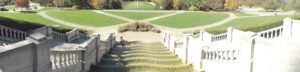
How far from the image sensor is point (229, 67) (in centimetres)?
1254

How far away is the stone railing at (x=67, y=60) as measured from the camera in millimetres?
11259

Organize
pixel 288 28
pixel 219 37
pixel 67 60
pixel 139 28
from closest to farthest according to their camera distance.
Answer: pixel 67 60, pixel 288 28, pixel 219 37, pixel 139 28

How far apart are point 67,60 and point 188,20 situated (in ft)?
151

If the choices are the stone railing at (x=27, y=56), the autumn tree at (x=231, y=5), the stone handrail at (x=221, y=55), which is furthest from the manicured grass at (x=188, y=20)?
the stone railing at (x=27, y=56)

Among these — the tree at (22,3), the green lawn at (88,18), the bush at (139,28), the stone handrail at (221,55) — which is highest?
the tree at (22,3)

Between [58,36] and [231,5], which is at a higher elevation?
[231,5]

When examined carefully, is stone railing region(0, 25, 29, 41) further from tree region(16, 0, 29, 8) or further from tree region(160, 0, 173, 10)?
tree region(160, 0, 173, 10)

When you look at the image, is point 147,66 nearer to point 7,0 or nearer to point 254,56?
point 254,56

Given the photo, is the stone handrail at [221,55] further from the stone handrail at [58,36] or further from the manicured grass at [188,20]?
the manicured grass at [188,20]

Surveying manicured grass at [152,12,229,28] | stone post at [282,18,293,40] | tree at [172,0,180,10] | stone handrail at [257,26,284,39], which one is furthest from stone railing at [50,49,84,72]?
tree at [172,0,180,10]

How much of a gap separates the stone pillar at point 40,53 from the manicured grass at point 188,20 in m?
42.6

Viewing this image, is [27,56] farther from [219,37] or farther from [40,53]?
[219,37]

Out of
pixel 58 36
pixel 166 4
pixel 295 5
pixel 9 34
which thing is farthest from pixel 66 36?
pixel 295 5

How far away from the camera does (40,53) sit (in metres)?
9.16
